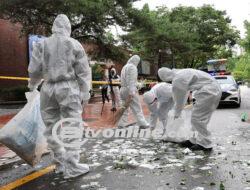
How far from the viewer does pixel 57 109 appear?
636cm

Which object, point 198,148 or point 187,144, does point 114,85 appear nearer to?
point 187,144

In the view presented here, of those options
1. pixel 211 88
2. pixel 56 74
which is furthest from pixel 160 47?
pixel 56 74

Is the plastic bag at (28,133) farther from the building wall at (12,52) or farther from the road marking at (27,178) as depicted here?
the building wall at (12,52)

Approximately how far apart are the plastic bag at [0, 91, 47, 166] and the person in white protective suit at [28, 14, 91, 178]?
22 cm

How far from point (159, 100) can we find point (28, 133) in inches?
164

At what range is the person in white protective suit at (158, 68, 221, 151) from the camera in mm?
7910

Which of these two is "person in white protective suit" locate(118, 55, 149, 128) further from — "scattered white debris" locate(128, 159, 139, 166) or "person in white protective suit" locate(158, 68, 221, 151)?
"scattered white debris" locate(128, 159, 139, 166)

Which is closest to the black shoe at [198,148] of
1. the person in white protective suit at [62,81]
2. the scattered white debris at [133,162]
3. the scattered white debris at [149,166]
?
the scattered white debris at [133,162]

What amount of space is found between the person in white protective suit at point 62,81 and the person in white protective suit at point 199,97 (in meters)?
2.19

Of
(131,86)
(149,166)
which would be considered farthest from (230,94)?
(149,166)

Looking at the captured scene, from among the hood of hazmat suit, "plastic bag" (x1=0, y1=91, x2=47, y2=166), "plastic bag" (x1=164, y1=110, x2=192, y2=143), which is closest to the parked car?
the hood of hazmat suit

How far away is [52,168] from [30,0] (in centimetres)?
1417

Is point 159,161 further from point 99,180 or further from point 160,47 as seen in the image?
point 160,47

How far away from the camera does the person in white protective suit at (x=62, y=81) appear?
610 cm
